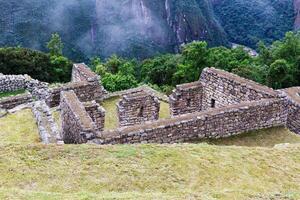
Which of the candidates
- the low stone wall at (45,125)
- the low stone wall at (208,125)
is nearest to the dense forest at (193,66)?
the low stone wall at (45,125)

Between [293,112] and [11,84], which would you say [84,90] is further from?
[11,84]

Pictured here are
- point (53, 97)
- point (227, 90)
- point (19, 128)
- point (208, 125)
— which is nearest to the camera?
point (208, 125)

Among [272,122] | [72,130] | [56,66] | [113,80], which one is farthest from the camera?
[56,66]

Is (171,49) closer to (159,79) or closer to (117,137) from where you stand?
(159,79)

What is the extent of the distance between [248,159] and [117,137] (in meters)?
2.89

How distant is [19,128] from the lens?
13.9m

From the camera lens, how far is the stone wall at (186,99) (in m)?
15.6

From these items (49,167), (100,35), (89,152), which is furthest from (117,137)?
(100,35)

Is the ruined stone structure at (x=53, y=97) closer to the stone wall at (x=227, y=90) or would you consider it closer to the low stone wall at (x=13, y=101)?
the low stone wall at (x=13, y=101)

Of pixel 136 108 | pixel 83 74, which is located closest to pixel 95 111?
pixel 136 108

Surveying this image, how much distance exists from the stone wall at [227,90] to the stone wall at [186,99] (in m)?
0.21

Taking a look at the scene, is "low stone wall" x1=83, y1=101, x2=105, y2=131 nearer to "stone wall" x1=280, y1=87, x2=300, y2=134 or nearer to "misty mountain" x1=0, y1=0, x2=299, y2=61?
"stone wall" x1=280, y1=87, x2=300, y2=134

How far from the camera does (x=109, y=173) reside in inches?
Result: 364

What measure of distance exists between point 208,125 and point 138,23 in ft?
474
